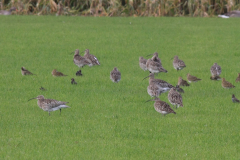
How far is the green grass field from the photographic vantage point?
1182cm

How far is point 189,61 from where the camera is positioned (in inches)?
1022

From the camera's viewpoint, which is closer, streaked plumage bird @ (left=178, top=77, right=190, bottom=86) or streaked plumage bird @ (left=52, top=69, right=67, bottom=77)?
streaked plumage bird @ (left=178, top=77, right=190, bottom=86)

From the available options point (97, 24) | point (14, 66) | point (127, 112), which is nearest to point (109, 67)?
point (14, 66)

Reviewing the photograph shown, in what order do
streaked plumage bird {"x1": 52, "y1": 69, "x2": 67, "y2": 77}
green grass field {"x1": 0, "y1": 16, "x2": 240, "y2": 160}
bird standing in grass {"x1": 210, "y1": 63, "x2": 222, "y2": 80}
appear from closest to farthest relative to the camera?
green grass field {"x1": 0, "y1": 16, "x2": 240, "y2": 160} < bird standing in grass {"x1": 210, "y1": 63, "x2": 222, "y2": 80} < streaked plumage bird {"x1": 52, "y1": 69, "x2": 67, "y2": 77}

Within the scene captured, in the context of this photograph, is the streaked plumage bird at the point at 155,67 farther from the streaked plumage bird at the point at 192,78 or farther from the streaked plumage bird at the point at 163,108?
the streaked plumage bird at the point at 163,108

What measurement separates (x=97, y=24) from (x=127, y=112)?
2366 cm

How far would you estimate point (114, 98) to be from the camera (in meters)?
17.2

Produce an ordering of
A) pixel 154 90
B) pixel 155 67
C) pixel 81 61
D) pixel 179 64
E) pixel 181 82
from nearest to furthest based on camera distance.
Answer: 1. pixel 154 90
2. pixel 181 82
3. pixel 155 67
4. pixel 179 64
5. pixel 81 61

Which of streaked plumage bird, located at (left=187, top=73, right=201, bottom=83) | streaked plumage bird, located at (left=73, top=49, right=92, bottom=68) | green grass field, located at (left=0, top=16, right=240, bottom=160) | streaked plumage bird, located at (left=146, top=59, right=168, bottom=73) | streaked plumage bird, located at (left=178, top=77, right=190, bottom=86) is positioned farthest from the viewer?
streaked plumage bird, located at (left=73, top=49, right=92, bottom=68)

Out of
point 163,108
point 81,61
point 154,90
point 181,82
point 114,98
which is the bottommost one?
point 81,61

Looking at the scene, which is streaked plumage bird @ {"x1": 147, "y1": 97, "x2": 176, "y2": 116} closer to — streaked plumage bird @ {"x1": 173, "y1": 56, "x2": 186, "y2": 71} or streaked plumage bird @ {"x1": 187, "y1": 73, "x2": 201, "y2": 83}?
streaked plumage bird @ {"x1": 187, "y1": 73, "x2": 201, "y2": 83}

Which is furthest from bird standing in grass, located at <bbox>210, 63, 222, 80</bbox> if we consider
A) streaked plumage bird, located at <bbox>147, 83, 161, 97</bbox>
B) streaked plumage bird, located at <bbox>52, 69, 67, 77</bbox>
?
streaked plumage bird, located at <bbox>52, 69, 67, 77</bbox>

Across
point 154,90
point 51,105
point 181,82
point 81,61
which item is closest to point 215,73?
point 181,82

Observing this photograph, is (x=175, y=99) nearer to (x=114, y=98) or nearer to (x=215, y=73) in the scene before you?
(x=114, y=98)
